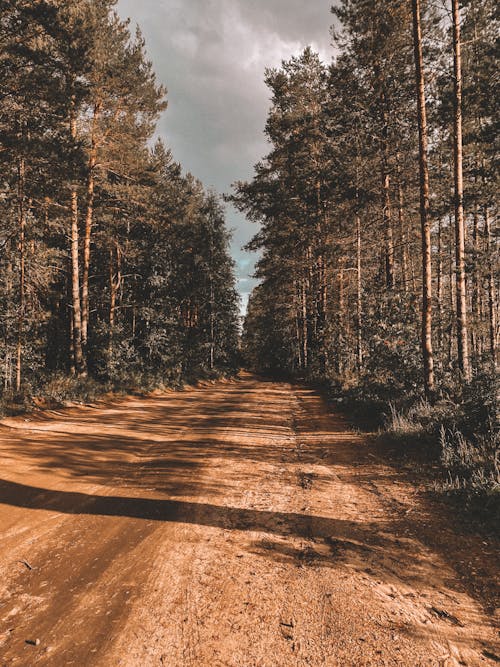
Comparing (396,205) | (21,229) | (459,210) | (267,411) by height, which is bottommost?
(267,411)

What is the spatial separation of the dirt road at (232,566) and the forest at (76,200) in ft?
26.0

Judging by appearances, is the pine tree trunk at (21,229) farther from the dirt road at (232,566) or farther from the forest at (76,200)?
the dirt road at (232,566)

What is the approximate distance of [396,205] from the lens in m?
14.3

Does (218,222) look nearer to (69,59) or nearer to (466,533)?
(69,59)

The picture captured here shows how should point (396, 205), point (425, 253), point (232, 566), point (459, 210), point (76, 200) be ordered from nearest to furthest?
point (232, 566), point (425, 253), point (459, 210), point (396, 205), point (76, 200)

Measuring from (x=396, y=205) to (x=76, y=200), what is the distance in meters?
14.2

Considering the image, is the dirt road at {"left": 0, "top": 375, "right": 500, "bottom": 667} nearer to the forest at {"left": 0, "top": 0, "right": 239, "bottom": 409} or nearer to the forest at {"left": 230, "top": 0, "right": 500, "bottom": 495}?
the forest at {"left": 230, "top": 0, "right": 500, "bottom": 495}

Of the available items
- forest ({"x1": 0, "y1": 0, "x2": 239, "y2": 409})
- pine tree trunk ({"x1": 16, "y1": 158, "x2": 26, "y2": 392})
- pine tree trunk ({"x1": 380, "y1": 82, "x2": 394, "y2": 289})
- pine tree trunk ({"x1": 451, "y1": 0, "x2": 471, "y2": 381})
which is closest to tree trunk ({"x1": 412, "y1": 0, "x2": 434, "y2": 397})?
pine tree trunk ({"x1": 451, "y1": 0, "x2": 471, "y2": 381})

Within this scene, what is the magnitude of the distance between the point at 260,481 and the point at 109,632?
320 centimetres

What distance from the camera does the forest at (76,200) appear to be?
38.4 feet

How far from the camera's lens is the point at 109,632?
2422mm

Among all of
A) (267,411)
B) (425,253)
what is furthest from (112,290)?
(425,253)

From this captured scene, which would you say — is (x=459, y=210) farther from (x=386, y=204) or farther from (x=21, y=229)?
(x=21, y=229)

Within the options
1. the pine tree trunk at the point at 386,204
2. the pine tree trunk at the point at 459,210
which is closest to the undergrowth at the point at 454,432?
the pine tree trunk at the point at 459,210
